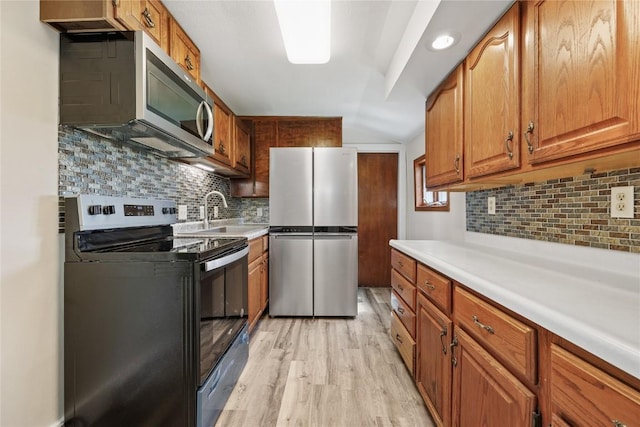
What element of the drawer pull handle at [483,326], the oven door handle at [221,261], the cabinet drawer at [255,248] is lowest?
the drawer pull handle at [483,326]

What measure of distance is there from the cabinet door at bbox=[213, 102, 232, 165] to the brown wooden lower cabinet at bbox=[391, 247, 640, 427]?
196 cm

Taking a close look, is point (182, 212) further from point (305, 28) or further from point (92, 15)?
point (305, 28)

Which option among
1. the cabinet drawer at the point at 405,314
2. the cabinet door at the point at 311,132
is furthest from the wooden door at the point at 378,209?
the cabinet drawer at the point at 405,314

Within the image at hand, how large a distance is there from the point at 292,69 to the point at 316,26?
71cm

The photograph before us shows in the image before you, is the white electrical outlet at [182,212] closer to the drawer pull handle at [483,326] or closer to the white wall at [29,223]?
the white wall at [29,223]

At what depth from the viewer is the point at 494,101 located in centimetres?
133

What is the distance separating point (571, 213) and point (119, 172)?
90.6 inches

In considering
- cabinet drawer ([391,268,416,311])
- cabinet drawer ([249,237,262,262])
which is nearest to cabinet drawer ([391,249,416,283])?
cabinet drawer ([391,268,416,311])

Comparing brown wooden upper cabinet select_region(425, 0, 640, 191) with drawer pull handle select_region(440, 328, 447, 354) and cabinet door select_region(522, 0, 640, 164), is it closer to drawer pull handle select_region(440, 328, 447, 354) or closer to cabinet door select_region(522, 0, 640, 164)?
cabinet door select_region(522, 0, 640, 164)

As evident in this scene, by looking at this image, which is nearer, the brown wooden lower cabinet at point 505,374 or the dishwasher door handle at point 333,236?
the brown wooden lower cabinet at point 505,374

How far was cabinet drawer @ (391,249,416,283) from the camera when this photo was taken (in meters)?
1.63

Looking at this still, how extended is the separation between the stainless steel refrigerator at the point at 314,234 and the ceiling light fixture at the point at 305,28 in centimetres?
102

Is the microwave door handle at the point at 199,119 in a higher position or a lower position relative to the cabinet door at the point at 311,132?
lower

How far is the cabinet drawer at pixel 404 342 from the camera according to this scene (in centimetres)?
167
